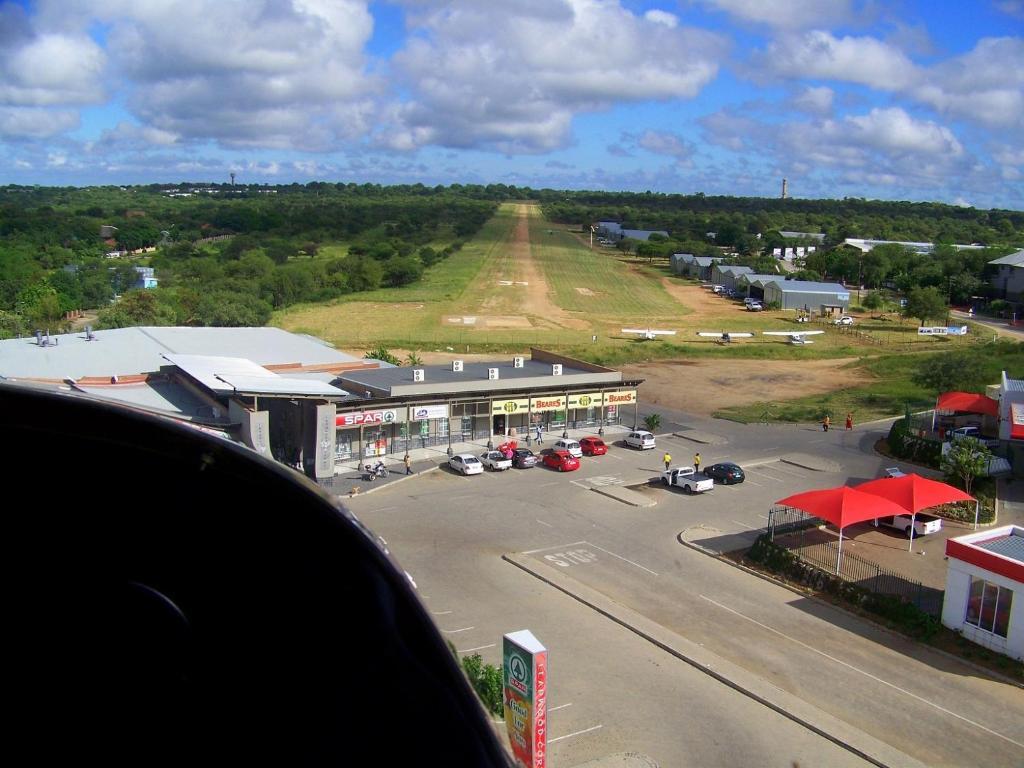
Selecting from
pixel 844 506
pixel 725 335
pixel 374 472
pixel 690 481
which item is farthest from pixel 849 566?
pixel 725 335

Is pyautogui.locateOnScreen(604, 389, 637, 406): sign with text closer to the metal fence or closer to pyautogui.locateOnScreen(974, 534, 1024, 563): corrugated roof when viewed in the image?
the metal fence

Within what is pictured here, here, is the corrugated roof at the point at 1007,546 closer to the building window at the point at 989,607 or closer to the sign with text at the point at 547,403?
the building window at the point at 989,607

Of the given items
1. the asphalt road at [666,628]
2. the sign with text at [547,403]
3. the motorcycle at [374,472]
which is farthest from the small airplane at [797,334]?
the motorcycle at [374,472]

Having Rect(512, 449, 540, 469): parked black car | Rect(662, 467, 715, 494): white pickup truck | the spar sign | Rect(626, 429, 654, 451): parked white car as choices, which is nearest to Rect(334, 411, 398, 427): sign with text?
Rect(512, 449, 540, 469): parked black car

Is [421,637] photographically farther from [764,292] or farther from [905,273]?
[905,273]

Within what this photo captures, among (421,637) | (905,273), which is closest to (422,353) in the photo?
(421,637)
